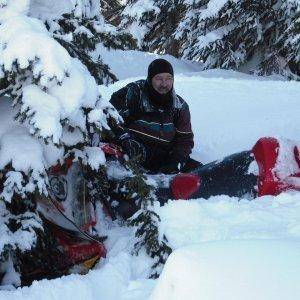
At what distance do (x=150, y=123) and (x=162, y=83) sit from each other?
0.46 meters

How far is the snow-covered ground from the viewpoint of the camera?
1.93 meters

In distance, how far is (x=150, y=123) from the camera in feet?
19.0

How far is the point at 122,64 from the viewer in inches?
677

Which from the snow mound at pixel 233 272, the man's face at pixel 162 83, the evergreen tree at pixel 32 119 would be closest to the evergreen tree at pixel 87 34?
the evergreen tree at pixel 32 119

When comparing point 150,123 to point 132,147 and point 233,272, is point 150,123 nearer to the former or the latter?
point 132,147

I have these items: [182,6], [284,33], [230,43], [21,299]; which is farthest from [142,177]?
[182,6]

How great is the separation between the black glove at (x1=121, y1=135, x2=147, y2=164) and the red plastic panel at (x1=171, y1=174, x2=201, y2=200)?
26.5 inches

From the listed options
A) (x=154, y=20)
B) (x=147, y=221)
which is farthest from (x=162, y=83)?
(x=154, y=20)

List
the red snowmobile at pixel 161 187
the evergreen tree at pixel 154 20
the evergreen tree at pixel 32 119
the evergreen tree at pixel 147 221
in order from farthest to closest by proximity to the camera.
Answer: the evergreen tree at pixel 154 20 < the red snowmobile at pixel 161 187 < the evergreen tree at pixel 147 221 < the evergreen tree at pixel 32 119

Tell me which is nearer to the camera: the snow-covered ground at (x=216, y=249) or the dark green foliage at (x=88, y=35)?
the snow-covered ground at (x=216, y=249)

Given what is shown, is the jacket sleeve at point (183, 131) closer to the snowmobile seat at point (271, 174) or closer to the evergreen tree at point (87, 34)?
the snowmobile seat at point (271, 174)

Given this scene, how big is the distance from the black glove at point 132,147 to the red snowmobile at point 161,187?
331 millimetres

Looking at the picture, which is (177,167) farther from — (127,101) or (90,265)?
(90,265)

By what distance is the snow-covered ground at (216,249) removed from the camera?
1.93m
